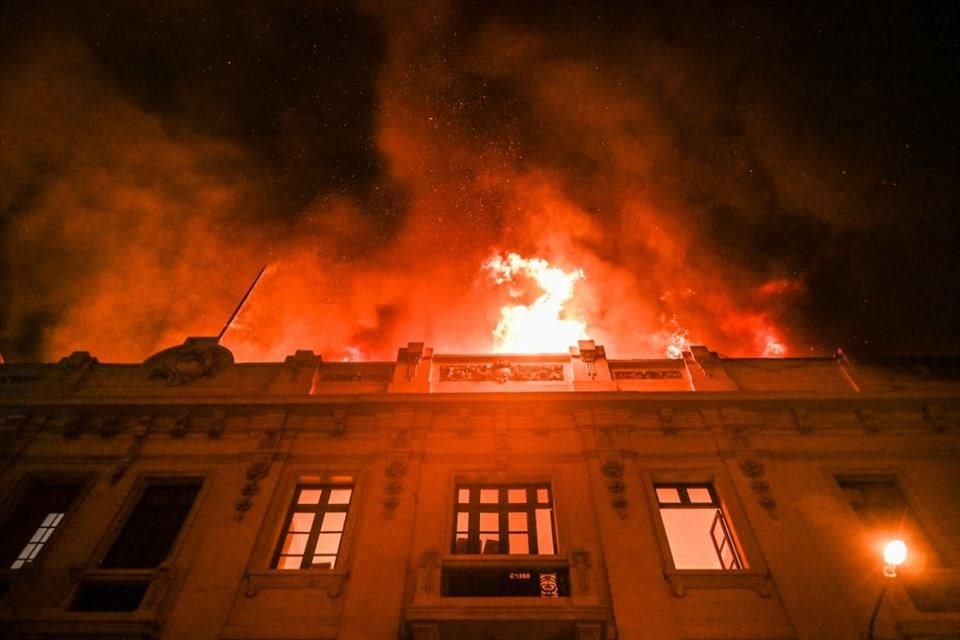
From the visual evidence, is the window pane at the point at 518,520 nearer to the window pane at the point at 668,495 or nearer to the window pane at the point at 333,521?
the window pane at the point at 668,495

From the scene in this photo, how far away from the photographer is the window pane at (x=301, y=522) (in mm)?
11859

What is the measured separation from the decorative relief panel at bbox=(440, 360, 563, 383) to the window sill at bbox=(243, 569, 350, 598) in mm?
5764

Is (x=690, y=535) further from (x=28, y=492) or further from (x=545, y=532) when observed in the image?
(x=28, y=492)

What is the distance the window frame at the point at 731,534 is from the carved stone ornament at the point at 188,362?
11.3 m

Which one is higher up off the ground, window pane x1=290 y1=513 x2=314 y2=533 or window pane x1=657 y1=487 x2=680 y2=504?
window pane x1=657 y1=487 x2=680 y2=504

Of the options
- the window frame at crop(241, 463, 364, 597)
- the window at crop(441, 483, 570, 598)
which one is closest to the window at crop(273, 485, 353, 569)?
the window frame at crop(241, 463, 364, 597)

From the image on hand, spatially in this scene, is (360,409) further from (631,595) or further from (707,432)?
(707,432)

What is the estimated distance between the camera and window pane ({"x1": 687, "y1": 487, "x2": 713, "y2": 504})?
A: 1224 cm

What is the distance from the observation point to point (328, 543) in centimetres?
1152

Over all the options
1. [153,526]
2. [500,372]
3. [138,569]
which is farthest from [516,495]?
[153,526]

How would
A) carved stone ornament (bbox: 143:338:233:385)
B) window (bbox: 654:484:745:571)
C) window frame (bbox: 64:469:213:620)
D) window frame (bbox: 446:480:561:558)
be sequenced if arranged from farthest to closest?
carved stone ornament (bbox: 143:338:233:385) → window (bbox: 654:484:745:571) → window frame (bbox: 446:480:561:558) → window frame (bbox: 64:469:213:620)

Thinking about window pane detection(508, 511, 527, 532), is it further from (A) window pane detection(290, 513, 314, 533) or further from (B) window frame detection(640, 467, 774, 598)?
(A) window pane detection(290, 513, 314, 533)

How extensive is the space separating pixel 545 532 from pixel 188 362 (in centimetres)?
1047

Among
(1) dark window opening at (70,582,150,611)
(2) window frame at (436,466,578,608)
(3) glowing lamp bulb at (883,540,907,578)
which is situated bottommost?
(3) glowing lamp bulb at (883,540,907,578)
